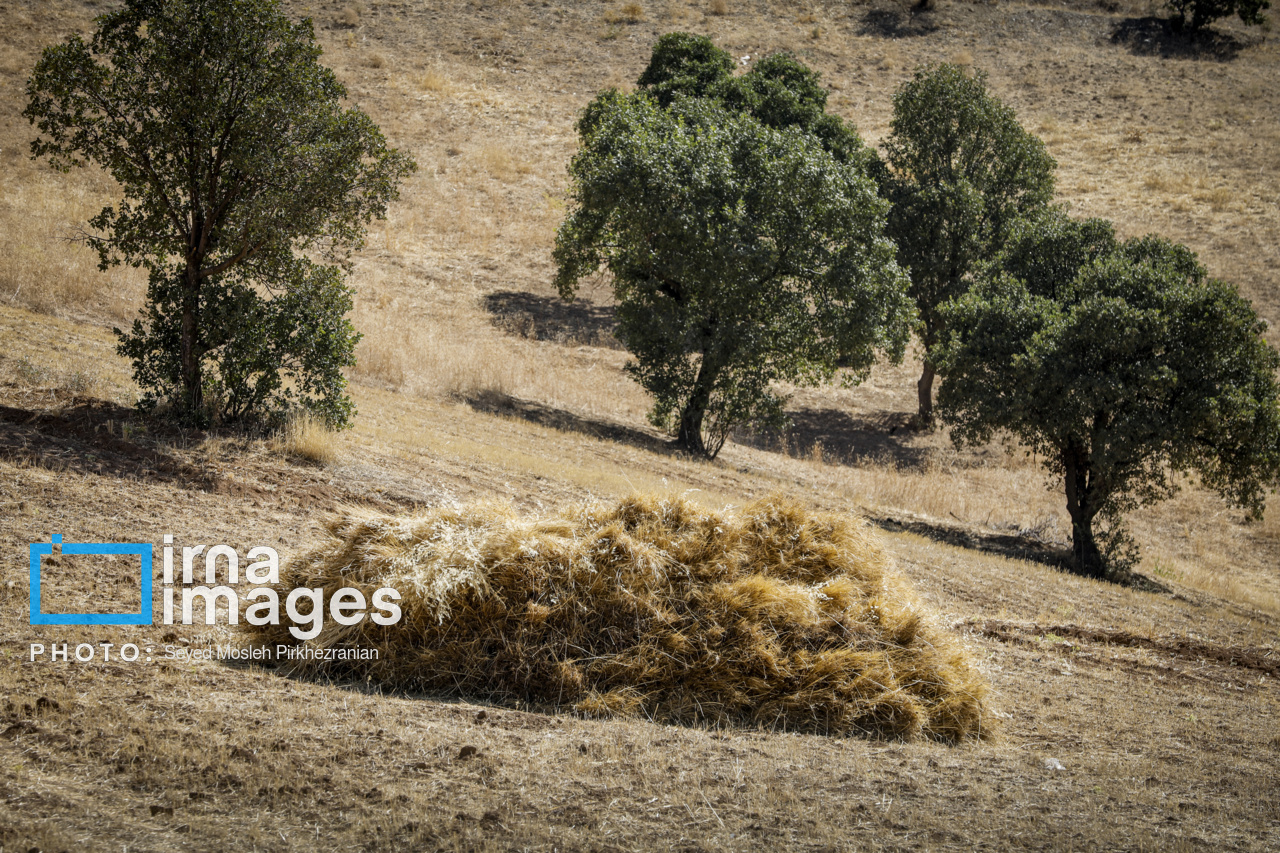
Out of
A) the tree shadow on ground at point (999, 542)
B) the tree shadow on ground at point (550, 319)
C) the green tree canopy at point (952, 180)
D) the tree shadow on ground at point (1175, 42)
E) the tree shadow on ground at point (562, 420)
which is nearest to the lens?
the tree shadow on ground at point (999, 542)

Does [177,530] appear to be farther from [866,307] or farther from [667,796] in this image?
[866,307]

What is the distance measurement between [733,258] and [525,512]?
8.69 meters

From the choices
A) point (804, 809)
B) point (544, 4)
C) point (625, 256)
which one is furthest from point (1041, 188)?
point (544, 4)

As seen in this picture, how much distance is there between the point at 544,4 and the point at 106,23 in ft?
153

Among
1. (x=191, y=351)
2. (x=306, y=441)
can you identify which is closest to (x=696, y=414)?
(x=306, y=441)

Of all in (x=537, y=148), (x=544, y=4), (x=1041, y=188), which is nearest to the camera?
(x=1041, y=188)

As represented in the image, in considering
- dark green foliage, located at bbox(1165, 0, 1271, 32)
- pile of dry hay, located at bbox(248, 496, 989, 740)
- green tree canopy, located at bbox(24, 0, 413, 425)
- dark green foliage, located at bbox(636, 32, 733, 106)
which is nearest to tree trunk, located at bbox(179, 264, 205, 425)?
green tree canopy, located at bbox(24, 0, 413, 425)

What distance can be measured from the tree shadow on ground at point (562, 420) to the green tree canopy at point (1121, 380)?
606cm

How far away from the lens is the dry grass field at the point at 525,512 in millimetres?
4238

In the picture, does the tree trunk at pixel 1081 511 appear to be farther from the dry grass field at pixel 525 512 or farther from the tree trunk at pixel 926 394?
the tree trunk at pixel 926 394

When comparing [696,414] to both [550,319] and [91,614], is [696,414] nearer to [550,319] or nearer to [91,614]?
[550,319]

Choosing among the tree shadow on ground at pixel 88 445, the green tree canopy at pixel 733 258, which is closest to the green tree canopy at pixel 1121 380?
the green tree canopy at pixel 733 258

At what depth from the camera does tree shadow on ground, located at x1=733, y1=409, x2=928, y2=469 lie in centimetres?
2467

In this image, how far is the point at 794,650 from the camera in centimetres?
621
